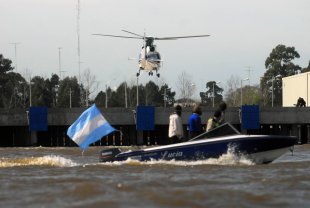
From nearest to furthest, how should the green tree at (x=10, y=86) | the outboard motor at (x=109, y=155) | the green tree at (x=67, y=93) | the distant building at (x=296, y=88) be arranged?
the outboard motor at (x=109, y=155)
the distant building at (x=296, y=88)
the green tree at (x=10, y=86)
the green tree at (x=67, y=93)

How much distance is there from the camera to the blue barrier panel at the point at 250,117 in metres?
42.8

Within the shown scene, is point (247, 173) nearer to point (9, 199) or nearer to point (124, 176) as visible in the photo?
point (124, 176)

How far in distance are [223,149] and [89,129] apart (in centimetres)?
368

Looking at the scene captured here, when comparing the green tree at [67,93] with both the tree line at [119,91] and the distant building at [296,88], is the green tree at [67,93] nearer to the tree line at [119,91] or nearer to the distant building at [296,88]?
the tree line at [119,91]

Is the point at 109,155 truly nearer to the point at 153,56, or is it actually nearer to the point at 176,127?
the point at 176,127

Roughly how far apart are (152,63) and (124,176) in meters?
42.6

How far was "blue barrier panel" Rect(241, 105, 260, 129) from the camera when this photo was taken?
140 feet

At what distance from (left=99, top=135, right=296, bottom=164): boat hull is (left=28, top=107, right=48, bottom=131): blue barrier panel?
82.7 ft

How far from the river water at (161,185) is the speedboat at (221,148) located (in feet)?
0.63

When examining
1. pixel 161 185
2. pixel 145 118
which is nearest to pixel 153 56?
pixel 145 118

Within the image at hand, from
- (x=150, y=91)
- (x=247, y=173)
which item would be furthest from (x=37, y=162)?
(x=150, y=91)

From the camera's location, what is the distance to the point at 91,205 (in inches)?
388

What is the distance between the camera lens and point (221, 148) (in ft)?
54.1

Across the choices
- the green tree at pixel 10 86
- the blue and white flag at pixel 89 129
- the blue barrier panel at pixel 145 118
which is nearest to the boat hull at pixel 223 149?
the blue and white flag at pixel 89 129
